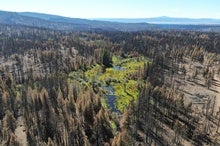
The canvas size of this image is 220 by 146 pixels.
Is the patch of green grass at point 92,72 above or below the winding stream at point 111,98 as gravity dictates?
above

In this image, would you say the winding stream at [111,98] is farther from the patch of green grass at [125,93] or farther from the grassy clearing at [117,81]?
the patch of green grass at [125,93]

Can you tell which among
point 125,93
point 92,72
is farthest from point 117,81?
point 92,72

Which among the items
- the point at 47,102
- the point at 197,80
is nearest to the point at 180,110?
the point at 47,102

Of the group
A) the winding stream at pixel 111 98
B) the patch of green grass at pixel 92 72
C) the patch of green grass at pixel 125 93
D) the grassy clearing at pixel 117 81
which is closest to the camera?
the winding stream at pixel 111 98

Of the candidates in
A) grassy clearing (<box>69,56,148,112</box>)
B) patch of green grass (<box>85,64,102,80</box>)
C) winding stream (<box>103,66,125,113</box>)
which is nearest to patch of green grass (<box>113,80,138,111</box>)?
grassy clearing (<box>69,56,148,112</box>)

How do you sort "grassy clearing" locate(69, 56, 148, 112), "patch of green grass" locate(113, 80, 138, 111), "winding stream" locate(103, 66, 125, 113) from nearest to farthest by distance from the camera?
"winding stream" locate(103, 66, 125, 113) → "patch of green grass" locate(113, 80, 138, 111) → "grassy clearing" locate(69, 56, 148, 112)

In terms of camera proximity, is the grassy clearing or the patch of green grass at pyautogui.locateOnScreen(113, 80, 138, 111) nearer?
the patch of green grass at pyautogui.locateOnScreen(113, 80, 138, 111)

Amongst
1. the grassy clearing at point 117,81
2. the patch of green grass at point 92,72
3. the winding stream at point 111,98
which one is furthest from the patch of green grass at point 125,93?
the patch of green grass at point 92,72

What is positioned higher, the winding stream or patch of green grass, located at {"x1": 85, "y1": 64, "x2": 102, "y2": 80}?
patch of green grass, located at {"x1": 85, "y1": 64, "x2": 102, "y2": 80}

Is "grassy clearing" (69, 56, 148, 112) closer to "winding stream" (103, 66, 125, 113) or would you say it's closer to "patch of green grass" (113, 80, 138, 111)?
"patch of green grass" (113, 80, 138, 111)

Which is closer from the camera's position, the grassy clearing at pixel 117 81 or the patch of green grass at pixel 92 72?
the grassy clearing at pixel 117 81

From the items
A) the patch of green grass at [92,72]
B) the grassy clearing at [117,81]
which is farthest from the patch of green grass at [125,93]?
the patch of green grass at [92,72]

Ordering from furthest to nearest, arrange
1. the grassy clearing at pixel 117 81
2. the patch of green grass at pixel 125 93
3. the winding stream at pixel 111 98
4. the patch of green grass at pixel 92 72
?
the patch of green grass at pixel 92 72 → the grassy clearing at pixel 117 81 → the patch of green grass at pixel 125 93 → the winding stream at pixel 111 98
